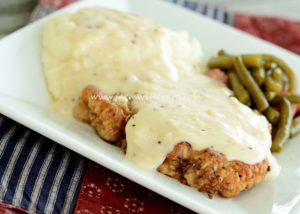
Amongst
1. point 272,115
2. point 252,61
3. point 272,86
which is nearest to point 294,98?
point 272,86

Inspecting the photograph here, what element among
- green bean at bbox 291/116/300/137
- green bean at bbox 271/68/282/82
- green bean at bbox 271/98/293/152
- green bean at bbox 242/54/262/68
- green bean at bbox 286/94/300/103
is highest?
green bean at bbox 242/54/262/68

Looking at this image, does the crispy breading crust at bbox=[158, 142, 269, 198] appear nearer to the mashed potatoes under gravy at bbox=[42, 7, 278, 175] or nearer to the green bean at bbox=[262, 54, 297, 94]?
the mashed potatoes under gravy at bbox=[42, 7, 278, 175]

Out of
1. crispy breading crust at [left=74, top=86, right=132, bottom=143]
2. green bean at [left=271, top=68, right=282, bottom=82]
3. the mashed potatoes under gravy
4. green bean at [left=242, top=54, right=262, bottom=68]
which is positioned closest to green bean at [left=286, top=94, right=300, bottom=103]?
green bean at [left=271, top=68, right=282, bottom=82]

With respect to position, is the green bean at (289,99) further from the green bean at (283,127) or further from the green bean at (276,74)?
the green bean at (276,74)

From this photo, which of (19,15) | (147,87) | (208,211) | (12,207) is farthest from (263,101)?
(19,15)

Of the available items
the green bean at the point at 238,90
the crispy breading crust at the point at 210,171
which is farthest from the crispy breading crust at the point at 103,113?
the green bean at the point at 238,90

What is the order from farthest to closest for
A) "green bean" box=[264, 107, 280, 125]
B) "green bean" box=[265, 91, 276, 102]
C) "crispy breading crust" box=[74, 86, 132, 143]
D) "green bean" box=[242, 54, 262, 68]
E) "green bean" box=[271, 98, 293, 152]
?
"green bean" box=[242, 54, 262, 68] → "green bean" box=[265, 91, 276, 102] → "green bean" box=[264, 107, 280, 125] → "green bean" box=[271, 98, 293, 152] → "crispy breading crust" box=[74, 86, 132, 143]

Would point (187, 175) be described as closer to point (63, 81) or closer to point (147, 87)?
point (147, 87)
